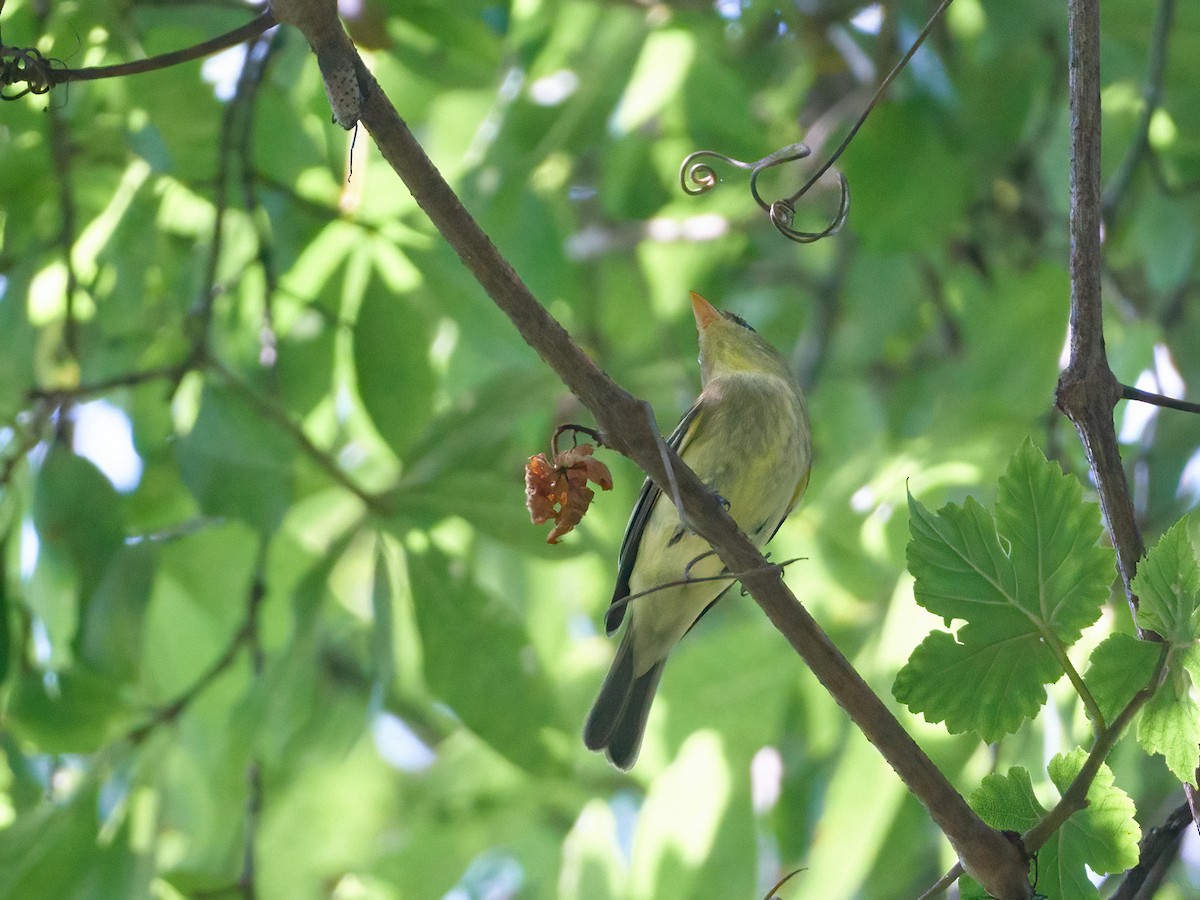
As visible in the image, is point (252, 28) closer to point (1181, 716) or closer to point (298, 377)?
point (1181, 716)

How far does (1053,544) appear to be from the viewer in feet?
4.63

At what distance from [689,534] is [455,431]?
65cm

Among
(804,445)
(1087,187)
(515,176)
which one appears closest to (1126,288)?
(804,445)

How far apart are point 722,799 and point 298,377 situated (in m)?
1.57

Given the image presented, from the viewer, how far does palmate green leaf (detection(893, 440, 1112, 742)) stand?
55.7 inches

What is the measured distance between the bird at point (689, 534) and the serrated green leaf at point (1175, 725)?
1721 millimetres

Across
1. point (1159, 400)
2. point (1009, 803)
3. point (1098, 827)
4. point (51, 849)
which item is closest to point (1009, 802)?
point (1009, 803)

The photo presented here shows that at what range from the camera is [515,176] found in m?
3.42

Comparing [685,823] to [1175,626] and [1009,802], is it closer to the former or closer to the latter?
[1009,802]

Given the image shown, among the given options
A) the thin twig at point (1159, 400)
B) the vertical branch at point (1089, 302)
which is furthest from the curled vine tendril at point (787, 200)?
the thin twig at point (1159, 400)

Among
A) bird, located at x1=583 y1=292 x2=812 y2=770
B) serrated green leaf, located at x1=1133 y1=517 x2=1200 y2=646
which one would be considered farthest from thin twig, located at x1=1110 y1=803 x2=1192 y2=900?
bird, located at x1=583 y1=292 x2=812 y2=770

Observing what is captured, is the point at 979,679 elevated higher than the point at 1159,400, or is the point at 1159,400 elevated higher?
the point at 1159,400

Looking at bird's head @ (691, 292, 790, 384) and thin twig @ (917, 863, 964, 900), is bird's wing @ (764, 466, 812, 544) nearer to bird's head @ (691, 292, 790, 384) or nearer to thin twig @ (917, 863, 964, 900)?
bird's head @ (691, 292, 790, 384)

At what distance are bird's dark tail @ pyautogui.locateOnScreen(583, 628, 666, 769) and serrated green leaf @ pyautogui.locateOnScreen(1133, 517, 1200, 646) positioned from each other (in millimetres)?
2134
